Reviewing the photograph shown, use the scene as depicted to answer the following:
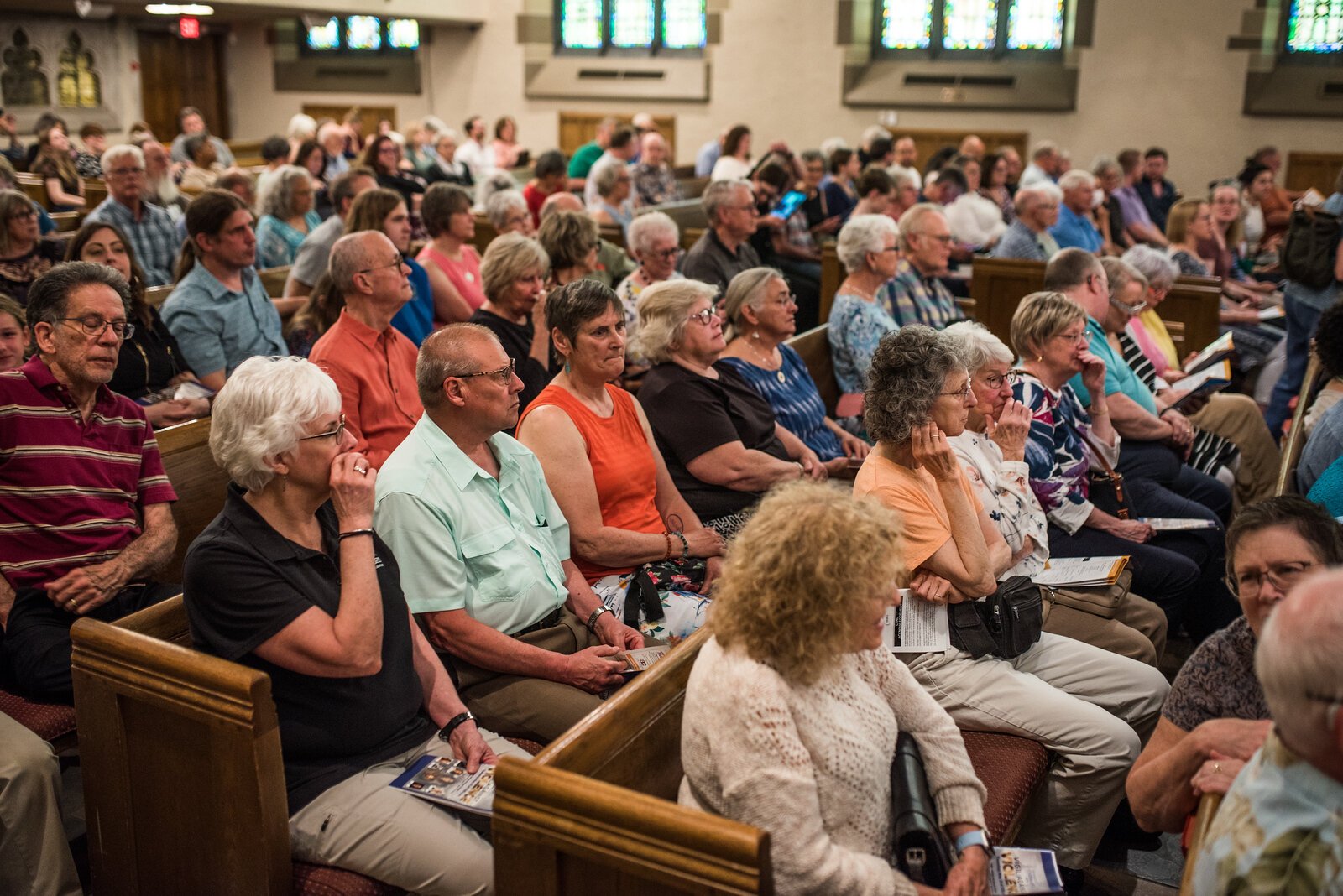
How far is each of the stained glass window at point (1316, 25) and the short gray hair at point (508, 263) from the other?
37.4 ft

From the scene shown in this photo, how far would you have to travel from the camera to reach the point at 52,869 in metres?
2.26

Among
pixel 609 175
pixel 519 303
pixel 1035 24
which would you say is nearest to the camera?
pixel 519 303

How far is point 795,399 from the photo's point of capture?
4.01 meters

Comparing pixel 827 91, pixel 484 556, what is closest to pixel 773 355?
pixel 484 556

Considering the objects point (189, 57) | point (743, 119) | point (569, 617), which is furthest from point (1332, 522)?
point (189, 57)

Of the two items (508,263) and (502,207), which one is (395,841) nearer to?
(508,263)

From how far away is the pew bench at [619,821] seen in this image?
5.12 ft

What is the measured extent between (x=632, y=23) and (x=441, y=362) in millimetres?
14060

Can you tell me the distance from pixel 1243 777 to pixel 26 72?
16558 millimetres

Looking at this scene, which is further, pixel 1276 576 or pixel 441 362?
pixel 441 362

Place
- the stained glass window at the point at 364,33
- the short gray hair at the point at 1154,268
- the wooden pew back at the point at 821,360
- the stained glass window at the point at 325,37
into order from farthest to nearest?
the stained glass window at the point at 325,37 < the stained glass window at the point at 364,33 < the short gray hair at the point at 1154,268 < the wooden pew back at the point at 821,360

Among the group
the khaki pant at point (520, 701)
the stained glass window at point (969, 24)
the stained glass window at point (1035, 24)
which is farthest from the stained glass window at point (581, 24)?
the khaki pant at point (520, 701)

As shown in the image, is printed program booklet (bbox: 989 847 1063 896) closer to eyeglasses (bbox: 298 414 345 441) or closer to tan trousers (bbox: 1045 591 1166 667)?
tan trousers (bbox: 1045 591 1166 667)

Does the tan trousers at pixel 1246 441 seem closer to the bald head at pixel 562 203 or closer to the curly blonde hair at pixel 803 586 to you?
the bald head at pixel 562 203
